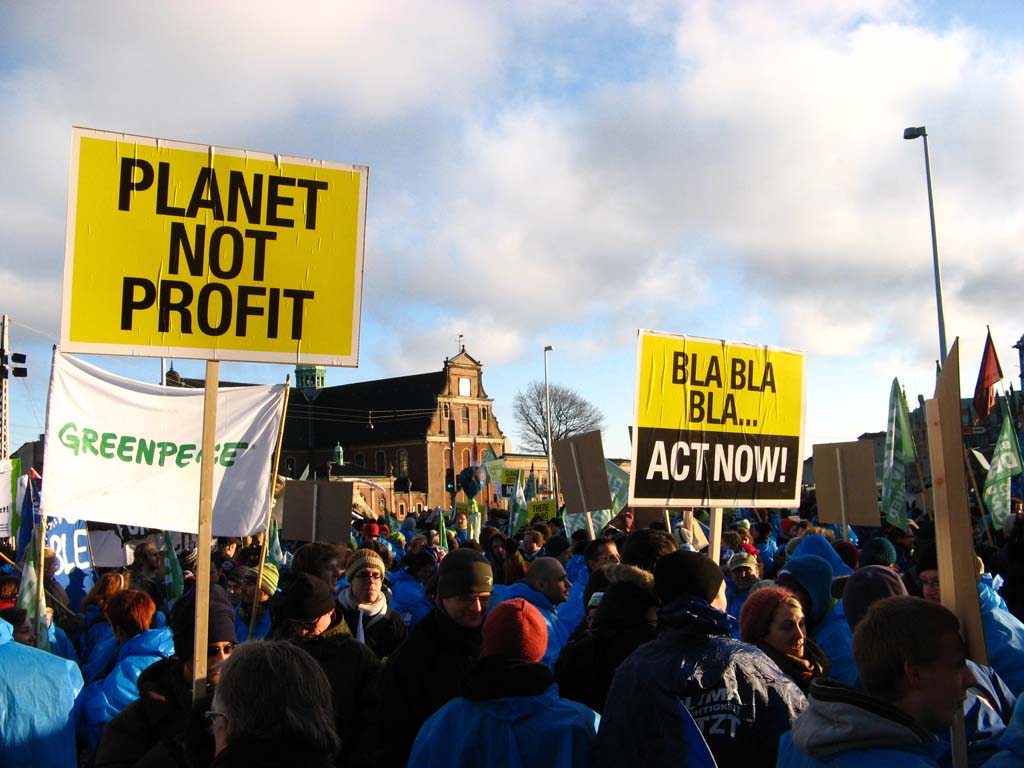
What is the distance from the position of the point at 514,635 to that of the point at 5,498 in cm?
A: 989

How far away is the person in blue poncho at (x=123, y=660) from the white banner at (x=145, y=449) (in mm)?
2006

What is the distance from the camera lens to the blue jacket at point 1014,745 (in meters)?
2.46

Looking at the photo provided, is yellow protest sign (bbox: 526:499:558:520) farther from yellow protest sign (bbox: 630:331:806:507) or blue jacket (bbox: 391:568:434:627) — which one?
yellow protest sign (bbox: 630:331:806:507)

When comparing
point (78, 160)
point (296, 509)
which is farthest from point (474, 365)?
point (78, 160)

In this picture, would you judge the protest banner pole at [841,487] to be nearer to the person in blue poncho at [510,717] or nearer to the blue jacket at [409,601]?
the blue jacket at [409,601]

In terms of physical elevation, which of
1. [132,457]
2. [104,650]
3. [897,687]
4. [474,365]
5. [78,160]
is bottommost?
[104,650]

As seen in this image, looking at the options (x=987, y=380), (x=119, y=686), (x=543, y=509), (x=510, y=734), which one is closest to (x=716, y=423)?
(x=119, y=686)

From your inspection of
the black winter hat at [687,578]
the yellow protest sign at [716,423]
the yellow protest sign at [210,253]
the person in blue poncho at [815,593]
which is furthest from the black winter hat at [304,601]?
the yellow protest sign at [716,423]

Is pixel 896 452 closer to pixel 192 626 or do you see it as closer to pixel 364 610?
pixel 364 610

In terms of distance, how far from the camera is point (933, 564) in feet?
18.0

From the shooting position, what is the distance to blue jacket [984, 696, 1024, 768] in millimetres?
2463

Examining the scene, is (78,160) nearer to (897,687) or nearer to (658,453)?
(897,687)

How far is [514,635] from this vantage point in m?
3.06

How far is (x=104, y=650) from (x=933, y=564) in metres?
4.84
